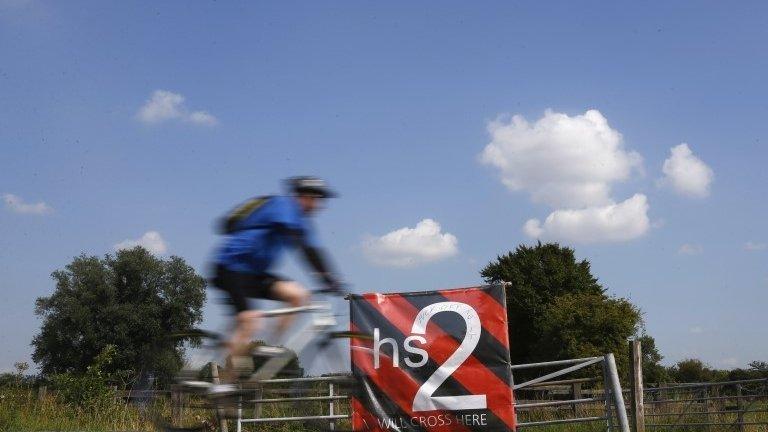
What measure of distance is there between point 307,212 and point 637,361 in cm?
831

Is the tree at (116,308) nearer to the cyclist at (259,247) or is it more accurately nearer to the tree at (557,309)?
the tree at (557,309)

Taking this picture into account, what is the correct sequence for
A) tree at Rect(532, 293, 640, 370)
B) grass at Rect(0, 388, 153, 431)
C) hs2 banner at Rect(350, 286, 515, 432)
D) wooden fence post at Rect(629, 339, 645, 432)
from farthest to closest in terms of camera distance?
tree at Rect(532, 293, 640, 370), grass at Rect(0, 388, 153, 431), wooden fence post at Rect(629, 339, 645, 432), hs2 banner at Rect(350, 286, 515, 432)

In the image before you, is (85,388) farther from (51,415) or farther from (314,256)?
(314,256)

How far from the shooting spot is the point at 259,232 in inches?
198

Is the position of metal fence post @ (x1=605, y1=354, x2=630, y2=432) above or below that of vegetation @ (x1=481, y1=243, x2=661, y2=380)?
below

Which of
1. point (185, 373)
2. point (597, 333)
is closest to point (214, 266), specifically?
point (185, 373)

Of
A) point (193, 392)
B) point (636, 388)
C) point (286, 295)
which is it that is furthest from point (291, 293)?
point (636, 388)

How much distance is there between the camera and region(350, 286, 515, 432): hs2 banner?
998cm

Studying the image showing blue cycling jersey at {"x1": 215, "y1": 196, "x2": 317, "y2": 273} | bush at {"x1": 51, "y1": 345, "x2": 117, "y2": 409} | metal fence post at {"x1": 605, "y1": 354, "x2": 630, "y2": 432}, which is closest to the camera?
blue cycling jersey at {"x1": 215, "y1": 196, "x2": 317, "y2": 273}

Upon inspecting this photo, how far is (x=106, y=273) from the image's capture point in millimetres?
55938

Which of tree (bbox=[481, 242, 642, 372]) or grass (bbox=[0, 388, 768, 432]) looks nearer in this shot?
grass (bbox=[0, 388, 768, 432])

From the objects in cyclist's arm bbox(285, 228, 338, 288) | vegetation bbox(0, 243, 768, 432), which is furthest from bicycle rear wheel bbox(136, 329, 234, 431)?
vegetation bbox(0, 243, 768, 432)

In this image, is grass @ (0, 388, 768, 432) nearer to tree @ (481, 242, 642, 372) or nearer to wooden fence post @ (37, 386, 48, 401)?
wooden fence post @ (37, 386, 48, 401)

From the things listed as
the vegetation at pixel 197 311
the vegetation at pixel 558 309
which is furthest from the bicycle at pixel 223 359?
the vegetation at pixel 558 309
